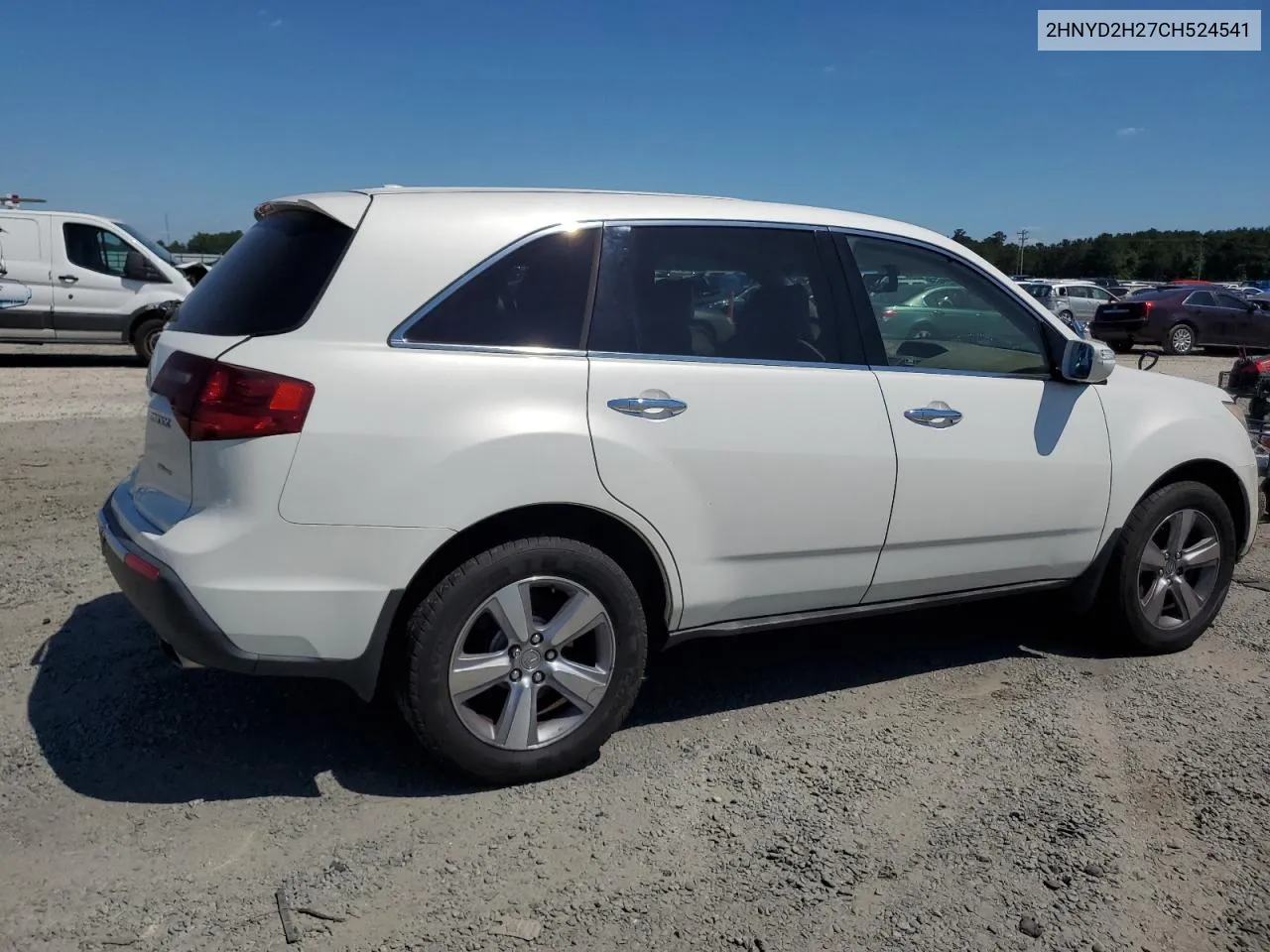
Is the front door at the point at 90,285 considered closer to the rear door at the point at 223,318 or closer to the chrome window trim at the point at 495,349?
the rear door at the point at 223,318

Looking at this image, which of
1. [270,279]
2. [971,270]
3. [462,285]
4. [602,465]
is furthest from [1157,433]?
[270,279]

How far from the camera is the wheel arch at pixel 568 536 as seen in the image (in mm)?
3236

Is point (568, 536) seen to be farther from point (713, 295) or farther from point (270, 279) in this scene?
point (270, 279)

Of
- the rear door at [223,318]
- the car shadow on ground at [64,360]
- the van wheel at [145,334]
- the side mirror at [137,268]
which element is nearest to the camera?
the rear door at [223,318]

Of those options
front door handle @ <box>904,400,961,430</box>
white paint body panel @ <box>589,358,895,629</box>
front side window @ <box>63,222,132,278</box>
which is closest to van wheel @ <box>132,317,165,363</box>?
front side window @ <box>63,222,132,278</box>

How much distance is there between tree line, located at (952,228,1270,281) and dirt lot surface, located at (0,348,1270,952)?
7864cm

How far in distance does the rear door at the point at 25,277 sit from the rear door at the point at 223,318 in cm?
1198

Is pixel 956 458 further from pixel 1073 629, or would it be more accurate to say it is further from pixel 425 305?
pixel 425 305

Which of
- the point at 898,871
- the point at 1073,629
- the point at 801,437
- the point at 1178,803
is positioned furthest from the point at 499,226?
the point at 1073,629

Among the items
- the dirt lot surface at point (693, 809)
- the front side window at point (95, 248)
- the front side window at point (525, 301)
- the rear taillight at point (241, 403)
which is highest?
the front side window at point (95, 248)

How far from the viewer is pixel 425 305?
322 centimetres

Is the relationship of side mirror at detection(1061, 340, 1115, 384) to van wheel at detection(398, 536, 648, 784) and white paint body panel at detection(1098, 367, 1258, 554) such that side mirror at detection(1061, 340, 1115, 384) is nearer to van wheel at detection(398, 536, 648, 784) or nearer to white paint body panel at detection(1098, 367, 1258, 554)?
white paint body panel at detection(1098, 367, 1258, 554)

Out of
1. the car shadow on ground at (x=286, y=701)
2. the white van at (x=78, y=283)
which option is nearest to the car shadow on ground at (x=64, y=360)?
the white van at (x=78, y=283)

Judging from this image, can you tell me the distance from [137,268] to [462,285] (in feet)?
41.1
